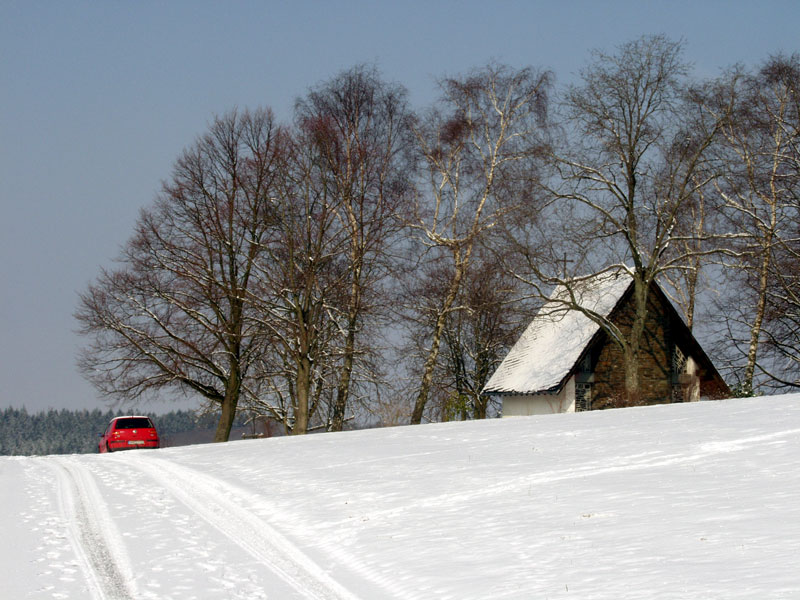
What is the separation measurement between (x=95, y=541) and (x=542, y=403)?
84.6 feet

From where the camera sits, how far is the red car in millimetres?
32031

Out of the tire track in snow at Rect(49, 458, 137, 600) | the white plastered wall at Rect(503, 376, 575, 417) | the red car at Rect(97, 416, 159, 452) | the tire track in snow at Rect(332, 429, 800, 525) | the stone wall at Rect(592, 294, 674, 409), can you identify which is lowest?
the tire track in snow at Rect(49, 458, 137, 600)

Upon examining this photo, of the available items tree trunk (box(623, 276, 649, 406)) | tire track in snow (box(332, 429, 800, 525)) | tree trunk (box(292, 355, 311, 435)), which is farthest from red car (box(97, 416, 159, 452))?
tire track in snow (box(332, 429, 800, 525))

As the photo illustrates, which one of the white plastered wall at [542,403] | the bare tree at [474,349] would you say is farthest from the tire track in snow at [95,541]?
the bare tree at [474,349]

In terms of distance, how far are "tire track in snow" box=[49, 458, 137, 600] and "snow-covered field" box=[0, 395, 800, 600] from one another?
0.04 meters

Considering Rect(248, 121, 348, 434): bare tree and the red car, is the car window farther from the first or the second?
Rect(248, 121, 348, 434): bare tree

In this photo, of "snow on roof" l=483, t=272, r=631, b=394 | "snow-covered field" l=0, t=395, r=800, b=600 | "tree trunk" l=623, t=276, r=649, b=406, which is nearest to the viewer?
"snow-covered field" l=0, t=395, r=800, b=600

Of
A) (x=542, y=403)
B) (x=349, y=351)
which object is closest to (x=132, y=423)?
(x=349, y=351)

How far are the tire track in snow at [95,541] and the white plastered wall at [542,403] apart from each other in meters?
20.5

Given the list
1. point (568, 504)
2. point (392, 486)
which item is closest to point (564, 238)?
point (392, 486)

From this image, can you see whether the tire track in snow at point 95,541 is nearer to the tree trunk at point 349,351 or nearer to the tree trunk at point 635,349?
the tree trunk at point 349,351

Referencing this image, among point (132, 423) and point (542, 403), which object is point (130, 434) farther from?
point (542, 403)

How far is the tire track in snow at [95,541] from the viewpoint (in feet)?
28.9

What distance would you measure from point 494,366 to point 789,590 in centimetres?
4073
